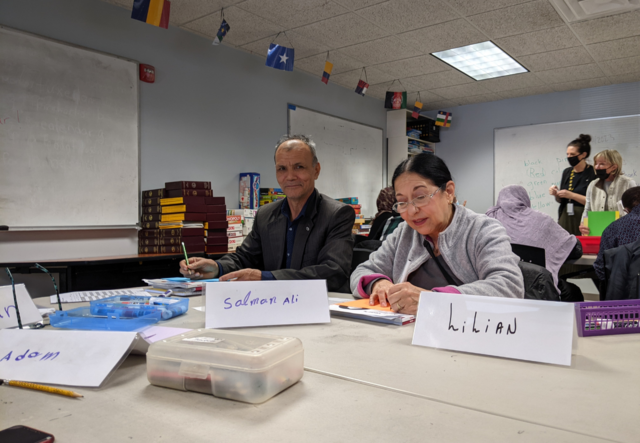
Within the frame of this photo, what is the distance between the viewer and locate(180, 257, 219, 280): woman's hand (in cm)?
172

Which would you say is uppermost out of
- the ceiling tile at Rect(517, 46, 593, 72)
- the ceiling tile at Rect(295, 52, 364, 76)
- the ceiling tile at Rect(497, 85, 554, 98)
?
the ceiling tile at Rect(497, 85, 554, 98)

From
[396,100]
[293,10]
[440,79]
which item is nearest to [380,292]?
[293,10]

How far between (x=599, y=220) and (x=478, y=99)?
147 inches

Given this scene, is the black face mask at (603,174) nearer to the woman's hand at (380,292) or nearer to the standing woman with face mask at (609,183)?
the standing woman with face mask at (609,183)

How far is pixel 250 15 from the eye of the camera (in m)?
3.59

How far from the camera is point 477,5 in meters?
3.43

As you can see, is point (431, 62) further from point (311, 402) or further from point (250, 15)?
point (311, 402)

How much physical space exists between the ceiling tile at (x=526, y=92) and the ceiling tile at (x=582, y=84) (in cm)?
11

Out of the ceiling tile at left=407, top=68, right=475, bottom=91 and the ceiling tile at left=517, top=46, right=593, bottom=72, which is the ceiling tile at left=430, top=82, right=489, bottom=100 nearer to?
the ceiling tile at left=407, top=68, right=475, bottom=91

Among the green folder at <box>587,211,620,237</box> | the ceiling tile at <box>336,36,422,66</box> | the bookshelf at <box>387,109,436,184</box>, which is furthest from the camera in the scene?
the bookshelf at <box>387,109,436,184</box>

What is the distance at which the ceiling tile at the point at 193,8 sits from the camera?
3334 mm

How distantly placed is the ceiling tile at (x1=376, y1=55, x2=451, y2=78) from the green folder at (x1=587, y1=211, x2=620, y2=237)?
237 centimetres

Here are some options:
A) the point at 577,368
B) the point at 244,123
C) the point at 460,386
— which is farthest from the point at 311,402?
the point at 244,123

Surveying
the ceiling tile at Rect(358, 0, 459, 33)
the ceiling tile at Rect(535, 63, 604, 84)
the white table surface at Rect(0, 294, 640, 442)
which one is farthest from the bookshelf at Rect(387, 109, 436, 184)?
the white table surface at Rect(0, 294, 640, 442)
